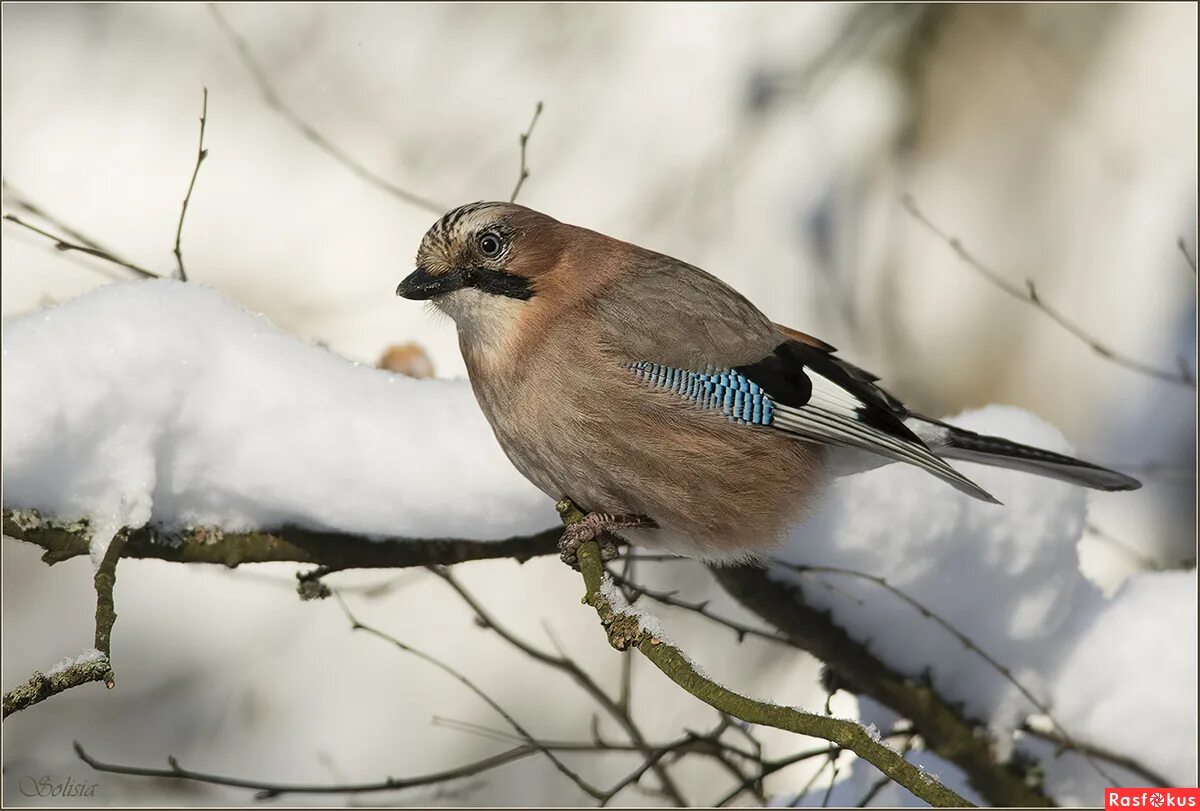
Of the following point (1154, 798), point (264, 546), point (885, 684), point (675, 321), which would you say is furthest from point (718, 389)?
point (1154, 798)

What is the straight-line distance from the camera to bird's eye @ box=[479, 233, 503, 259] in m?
3.05

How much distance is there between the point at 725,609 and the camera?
17.9ft

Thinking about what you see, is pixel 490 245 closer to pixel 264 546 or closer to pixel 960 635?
pixel 264 546

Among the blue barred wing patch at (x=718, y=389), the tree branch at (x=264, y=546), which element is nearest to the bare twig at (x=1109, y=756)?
the blue barred wing patch at (x=718, y=389)

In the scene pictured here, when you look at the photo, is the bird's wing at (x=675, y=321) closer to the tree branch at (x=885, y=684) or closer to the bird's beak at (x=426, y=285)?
the bird's beak at (x=426, y=285)

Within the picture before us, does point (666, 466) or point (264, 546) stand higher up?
point (666, 466)

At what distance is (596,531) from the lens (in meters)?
2.96

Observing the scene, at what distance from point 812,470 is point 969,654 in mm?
751

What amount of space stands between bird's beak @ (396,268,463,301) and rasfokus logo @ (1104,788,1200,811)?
232 centimetres

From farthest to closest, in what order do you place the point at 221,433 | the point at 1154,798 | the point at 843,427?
1. the point at 1154,798
2. the point at 843,427
3. the point at 221,433

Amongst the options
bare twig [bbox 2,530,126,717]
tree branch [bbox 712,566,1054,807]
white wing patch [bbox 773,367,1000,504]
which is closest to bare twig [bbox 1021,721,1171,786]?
tree branch [bbox 712,566,1054,807]

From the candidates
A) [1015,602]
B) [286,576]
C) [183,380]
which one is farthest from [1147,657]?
[286,576]

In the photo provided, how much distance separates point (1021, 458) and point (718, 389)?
3.02 feet

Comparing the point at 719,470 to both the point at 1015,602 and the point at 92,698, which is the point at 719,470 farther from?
the point at 92,698
